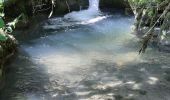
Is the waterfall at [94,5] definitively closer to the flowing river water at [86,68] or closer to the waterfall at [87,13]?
the waterfall at [87,13]

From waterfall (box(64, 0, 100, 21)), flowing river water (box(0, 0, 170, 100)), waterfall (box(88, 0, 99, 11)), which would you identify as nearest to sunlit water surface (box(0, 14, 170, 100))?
flowing river water (box(0, 0, 170, 100))

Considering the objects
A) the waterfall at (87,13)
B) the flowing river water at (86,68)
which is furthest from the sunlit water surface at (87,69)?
the waterfall at (87,13)

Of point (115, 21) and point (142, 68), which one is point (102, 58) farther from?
point (115, 21)

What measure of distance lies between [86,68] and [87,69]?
0.23ft

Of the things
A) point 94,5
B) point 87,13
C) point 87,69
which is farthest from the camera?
point 94,5

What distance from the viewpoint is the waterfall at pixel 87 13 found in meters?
13.9

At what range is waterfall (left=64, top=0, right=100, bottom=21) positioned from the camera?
13.9 meters

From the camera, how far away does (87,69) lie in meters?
8.88

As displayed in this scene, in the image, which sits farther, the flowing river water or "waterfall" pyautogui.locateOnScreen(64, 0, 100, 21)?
"waterfall" pyautogui.locateOnScreen(64, 0, 100, 21)

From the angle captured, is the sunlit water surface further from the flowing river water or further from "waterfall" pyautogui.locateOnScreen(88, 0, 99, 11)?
"waterfall" pyautogui.locateOnScreen(88, 0, 99, 11)

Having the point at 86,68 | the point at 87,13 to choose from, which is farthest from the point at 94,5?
the point at 86,68

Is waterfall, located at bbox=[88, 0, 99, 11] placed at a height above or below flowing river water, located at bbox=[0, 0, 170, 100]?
above

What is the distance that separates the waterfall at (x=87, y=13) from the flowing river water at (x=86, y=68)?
1.49 meters

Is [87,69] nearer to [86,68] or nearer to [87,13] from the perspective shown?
[86,68]
